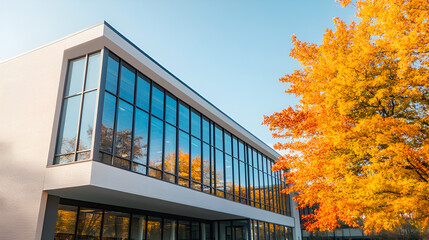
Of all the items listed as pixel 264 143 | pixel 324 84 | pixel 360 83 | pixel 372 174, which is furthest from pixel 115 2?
pixel 264 143

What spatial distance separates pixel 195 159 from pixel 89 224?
7.40m

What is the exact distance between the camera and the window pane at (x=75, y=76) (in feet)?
46.4

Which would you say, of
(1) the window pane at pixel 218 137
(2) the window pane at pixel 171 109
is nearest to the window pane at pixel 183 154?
(2) the window pane at pixel 171 109

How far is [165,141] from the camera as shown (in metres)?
17.5

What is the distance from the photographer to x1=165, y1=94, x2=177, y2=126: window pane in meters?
18.2

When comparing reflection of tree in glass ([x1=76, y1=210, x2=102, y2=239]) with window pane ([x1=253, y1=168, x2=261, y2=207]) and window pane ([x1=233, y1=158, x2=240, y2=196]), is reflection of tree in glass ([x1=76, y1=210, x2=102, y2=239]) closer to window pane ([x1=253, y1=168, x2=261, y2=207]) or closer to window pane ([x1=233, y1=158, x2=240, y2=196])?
window pane ([x1=233, y1=158, x2=240, y2=196])

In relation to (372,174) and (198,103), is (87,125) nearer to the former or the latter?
(198,103)

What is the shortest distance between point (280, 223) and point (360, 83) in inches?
981

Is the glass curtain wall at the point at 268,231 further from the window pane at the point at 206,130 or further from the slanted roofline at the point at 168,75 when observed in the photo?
the window pane at the point at 206,130

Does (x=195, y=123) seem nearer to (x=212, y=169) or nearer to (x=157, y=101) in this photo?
(x=212, y=169)

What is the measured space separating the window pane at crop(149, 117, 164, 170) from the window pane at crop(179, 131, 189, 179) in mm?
1961

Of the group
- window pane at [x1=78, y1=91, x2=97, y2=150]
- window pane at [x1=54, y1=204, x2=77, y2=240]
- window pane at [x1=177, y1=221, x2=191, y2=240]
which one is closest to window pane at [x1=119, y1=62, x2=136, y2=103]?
window pane at [x1=78, y1=91, x2=97, y2=150]

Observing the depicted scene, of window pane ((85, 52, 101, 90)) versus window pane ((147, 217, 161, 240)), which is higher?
window pane ((85, 52, 101, 90))

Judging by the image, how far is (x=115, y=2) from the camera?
16.6 metres
